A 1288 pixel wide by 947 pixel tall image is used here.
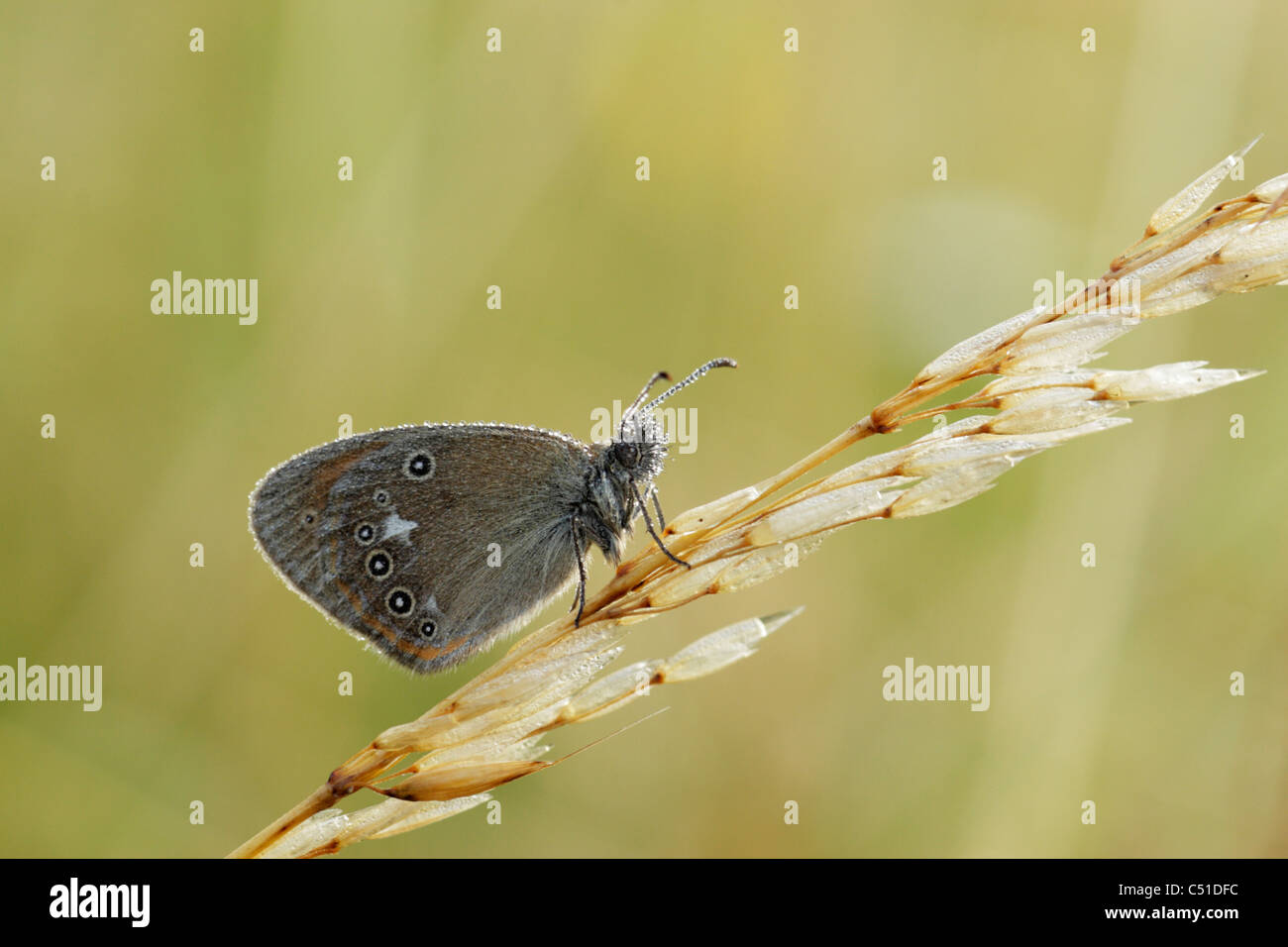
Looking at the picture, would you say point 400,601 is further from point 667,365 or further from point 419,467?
point 667,365

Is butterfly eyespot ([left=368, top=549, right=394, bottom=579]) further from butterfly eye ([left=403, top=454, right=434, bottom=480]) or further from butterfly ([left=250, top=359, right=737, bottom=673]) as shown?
butterfly eye ([left=403, top=454, right=434, bottom=480])

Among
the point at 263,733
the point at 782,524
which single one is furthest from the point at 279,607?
the point at 782,524

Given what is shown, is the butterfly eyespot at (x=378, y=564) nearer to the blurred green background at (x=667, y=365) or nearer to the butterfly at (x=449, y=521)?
the butterfly at (x=449, y=521)

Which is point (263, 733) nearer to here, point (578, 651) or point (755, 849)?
point (755, 849)

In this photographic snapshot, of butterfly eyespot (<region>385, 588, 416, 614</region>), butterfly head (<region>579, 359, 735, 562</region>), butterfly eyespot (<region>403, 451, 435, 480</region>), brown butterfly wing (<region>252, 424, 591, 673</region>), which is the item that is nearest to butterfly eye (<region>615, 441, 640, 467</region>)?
butterfly head (<region>579, 359, 735, 562</region>)

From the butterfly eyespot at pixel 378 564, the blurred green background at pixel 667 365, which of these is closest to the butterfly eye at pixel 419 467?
the butterfly eyespot at pixel 378 564

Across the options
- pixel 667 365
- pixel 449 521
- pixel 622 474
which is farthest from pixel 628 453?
pixel 667 365
